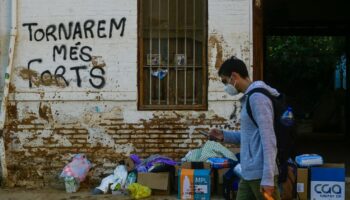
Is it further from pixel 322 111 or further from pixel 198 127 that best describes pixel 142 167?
pixel 322 111

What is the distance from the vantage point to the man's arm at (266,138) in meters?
4.11

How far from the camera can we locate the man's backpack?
4238 millimetres

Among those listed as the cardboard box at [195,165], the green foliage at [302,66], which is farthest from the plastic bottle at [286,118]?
the green foliage at [302,66]

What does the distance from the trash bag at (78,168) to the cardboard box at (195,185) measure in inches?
59.9

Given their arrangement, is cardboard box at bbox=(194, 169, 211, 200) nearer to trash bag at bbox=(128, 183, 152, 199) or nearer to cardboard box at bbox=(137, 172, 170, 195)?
cardboard box at bbox=(137, 172, 170, 195)

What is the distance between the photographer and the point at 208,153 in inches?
307

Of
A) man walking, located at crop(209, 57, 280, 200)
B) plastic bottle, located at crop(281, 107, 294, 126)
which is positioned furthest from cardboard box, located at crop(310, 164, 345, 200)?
plastic bottle, located at crop(281, 107, 294, 126)

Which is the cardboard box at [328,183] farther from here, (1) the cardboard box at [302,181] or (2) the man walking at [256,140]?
(2) the man walking at [256,140]

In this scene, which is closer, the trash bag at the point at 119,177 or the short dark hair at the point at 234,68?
the short dark hair at the point at 234,68

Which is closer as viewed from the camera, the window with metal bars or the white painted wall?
the white painted wall

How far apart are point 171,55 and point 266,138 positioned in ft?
14.3

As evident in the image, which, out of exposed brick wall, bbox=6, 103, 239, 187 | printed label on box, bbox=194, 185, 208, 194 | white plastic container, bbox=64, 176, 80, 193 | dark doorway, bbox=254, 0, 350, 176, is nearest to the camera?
printed label on box, bbox=194, 185, 208, 194

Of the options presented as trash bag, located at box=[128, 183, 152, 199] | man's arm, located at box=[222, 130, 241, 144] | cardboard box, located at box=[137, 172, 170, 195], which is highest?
man's arm, located at box=[222, 130, 241, 144]

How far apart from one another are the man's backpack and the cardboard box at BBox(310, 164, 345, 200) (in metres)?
2.90
